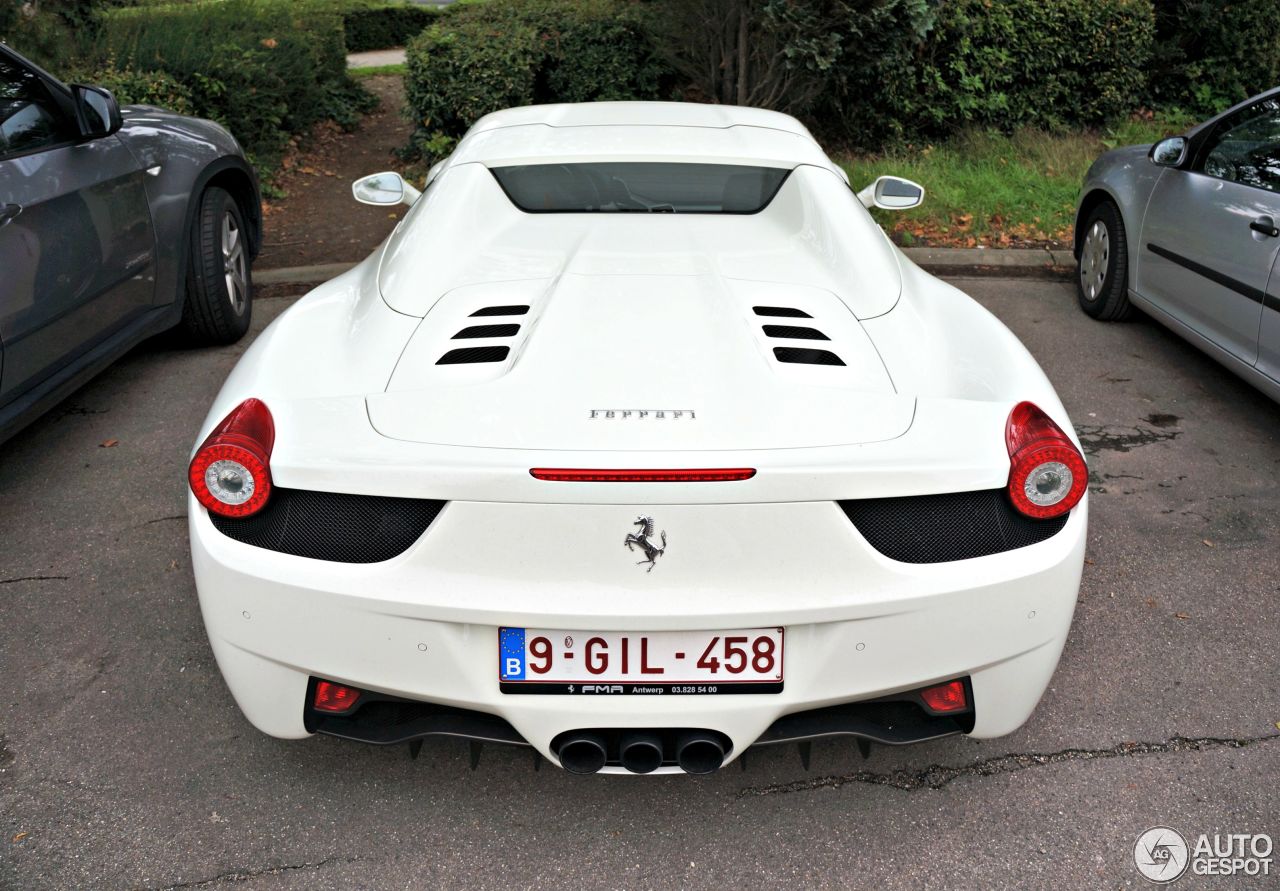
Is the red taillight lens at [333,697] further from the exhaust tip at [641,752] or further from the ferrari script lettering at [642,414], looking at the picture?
the ferrari script lettering at [642,414]

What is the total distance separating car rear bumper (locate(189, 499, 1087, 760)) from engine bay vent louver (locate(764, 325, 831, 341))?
0.61 meters

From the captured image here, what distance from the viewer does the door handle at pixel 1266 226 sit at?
13.7ft

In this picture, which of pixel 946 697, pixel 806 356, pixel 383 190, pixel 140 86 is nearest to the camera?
pixel 946 697

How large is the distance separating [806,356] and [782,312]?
24 centimetres

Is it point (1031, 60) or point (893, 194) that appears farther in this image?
point (1031, 60)

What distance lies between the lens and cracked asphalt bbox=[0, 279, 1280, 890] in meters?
2.22

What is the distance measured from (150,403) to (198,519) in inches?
110

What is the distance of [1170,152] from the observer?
16.9 feet

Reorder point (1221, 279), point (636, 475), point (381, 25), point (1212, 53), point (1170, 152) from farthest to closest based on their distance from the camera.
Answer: point (381, 25), point (1212, 53), point (1170, 152), point (1221, 279), point (636, 475)

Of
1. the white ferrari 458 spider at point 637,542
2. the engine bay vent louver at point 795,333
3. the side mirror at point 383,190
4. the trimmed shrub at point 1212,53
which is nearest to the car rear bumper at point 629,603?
the white ferrari 458 spider at point 637,542

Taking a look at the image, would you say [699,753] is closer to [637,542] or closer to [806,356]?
[637,542]

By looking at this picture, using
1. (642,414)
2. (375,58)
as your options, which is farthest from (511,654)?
(375,58)

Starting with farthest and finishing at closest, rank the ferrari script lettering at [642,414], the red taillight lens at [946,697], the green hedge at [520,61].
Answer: the green hedge at [520,61] → the red taillight lens at [946,697] → the ferrari script lettering at [642,414]

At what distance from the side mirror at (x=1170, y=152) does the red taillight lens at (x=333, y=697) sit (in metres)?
4.64
